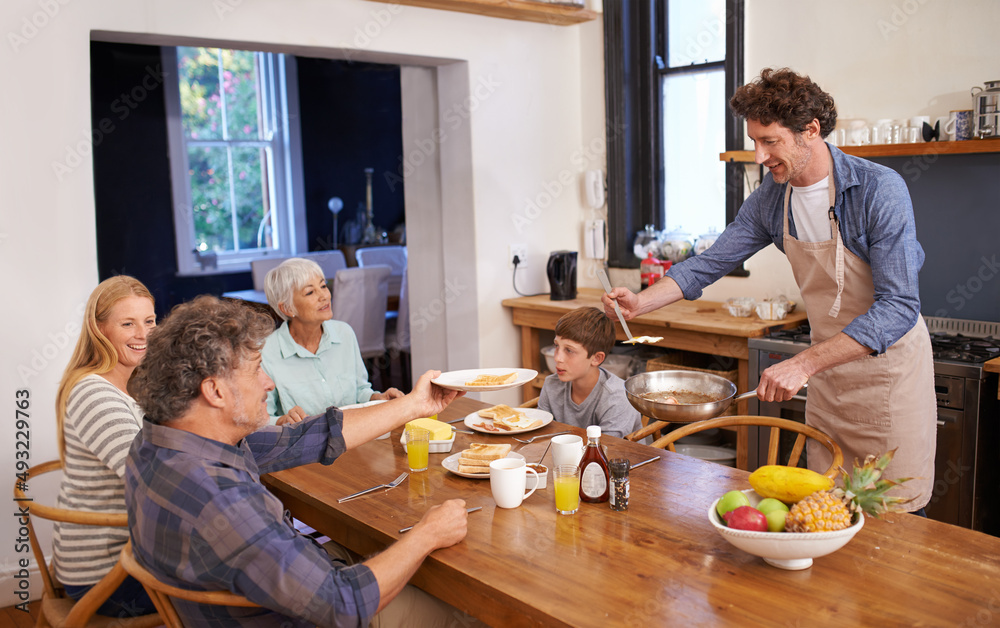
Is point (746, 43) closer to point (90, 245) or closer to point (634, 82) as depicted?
point (634, 82)

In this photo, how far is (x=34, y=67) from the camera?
119 inches

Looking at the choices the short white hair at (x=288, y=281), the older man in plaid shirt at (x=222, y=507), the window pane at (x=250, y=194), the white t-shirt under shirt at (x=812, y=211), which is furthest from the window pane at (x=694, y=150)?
the window pane at (x=250, y=194)

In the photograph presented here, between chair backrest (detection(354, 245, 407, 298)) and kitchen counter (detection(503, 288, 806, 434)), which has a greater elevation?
chair backrest (detection(354, 245, 407, 298))

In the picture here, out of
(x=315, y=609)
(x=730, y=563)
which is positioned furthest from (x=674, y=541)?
(x=315, y=609)

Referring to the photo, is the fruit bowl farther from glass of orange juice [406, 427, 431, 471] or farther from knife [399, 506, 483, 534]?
glass of orange juice [406, 427, 431, 471]

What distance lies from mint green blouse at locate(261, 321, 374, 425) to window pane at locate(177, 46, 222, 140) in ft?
15.6

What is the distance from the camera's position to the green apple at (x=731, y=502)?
5.19 ft

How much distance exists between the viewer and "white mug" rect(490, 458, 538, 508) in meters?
1.87

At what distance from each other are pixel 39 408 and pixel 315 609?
2.18 meters

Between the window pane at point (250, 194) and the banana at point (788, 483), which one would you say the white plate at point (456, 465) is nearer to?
the banana at point (788, 483)

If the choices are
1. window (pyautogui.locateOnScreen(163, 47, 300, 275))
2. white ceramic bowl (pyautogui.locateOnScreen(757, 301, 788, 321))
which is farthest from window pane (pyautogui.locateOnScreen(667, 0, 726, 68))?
window (pyautogui.locateOnScreen(163, 47, 300, 275))

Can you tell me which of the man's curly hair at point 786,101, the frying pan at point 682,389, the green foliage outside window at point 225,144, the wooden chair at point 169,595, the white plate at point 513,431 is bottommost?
the wooden chair at point 169,595

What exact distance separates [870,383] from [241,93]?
258 inches

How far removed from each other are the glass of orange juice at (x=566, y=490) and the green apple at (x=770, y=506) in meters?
0.42
